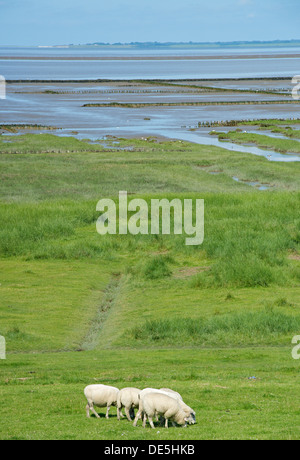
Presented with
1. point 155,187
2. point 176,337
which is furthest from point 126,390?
point 155,187

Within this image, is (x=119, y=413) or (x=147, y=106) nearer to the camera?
(x=119, y=413)

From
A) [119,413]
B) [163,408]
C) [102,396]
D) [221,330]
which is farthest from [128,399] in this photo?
[221,330]

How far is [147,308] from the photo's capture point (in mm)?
29438

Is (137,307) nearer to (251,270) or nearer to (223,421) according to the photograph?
(251,270)

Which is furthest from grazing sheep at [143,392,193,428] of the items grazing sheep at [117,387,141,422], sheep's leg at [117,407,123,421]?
sheep's leg at [117,407,123,421]

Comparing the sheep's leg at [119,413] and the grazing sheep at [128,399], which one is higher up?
the grazing sheep at [128,399]

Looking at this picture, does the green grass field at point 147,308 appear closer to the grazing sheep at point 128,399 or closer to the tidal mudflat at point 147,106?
the grazing sheep at point 128,399

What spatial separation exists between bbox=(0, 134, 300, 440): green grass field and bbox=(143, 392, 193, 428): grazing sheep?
0.26 meters

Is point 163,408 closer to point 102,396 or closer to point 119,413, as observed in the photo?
point 119,413

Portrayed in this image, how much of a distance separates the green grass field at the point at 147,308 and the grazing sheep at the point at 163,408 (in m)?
0.26

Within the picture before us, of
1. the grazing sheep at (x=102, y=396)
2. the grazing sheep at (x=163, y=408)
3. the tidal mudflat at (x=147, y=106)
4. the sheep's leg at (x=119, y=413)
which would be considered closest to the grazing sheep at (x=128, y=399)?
the sheep's leg at (x=119, y=413)

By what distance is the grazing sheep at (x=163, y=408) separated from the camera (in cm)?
1246

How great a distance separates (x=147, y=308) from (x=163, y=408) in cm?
1692

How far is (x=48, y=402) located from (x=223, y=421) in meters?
4.16
